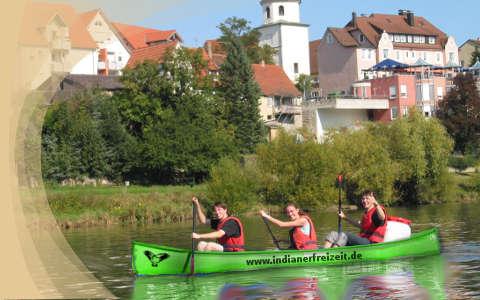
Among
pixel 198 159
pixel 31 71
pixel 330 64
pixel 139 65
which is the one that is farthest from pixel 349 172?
pixel 330 64

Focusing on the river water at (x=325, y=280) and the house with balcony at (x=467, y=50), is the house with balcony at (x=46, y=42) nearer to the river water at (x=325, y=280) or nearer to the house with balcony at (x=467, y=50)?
the river water at (x=325, y=280)

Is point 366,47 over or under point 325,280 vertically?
over

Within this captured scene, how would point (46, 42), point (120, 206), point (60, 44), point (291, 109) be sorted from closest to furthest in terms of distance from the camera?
point (46, 42) < point (60, 44) < point (120, 206) < point (291, 109)

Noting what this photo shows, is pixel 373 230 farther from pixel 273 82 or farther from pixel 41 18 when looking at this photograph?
pixel 273 82

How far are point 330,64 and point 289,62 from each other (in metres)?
5.53

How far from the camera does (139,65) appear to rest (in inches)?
2293

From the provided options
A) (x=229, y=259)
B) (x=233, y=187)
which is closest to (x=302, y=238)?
(x=229, y=259)

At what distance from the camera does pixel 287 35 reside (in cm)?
9619

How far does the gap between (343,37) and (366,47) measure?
2.84 metres

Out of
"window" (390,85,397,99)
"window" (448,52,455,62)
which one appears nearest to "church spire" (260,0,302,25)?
"window" (448,52,455,62)

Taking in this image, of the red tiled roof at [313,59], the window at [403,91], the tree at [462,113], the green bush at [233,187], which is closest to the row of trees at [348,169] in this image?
the green bush at [233,187]

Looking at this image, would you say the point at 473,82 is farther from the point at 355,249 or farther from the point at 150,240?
the point at 355,249

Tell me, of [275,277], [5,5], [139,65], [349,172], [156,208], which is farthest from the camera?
[139,65]

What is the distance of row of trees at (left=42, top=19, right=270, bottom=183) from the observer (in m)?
50.8
